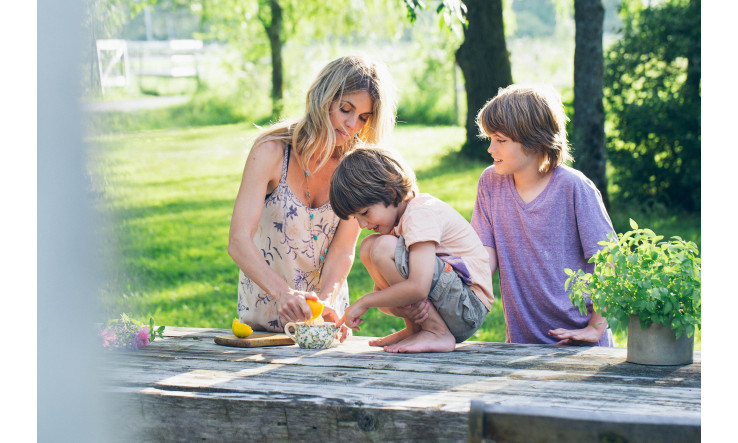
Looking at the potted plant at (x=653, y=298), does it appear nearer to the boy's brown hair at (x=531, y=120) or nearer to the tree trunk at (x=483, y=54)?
the boy's brown hair at (x=531, y=120)

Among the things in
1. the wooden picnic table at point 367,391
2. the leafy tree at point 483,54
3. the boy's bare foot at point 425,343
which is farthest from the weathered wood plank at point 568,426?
the leafy tree at point 483,54

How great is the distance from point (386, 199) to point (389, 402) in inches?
35.3

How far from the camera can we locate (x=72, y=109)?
136 cm

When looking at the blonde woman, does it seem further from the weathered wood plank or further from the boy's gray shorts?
the weathered wood plank

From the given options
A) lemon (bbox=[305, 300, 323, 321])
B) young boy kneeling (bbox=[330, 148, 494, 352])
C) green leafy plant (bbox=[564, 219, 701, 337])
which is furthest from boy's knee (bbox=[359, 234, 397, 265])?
green leafy plant (bbox=[564, 219, 701, 337])

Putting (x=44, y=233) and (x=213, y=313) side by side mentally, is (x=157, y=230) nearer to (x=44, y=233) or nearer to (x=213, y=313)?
(x=213, y=313)

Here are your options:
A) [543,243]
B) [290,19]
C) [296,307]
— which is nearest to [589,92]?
[543,243]

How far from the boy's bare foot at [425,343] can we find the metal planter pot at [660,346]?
2.03ft

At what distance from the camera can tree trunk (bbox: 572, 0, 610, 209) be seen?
6.54m

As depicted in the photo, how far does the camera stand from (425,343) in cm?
261

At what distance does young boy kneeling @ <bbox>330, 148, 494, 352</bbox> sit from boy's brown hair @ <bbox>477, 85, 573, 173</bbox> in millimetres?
394

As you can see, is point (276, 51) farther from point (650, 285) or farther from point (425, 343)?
point (650, 285)

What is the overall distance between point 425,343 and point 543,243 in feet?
2.26
